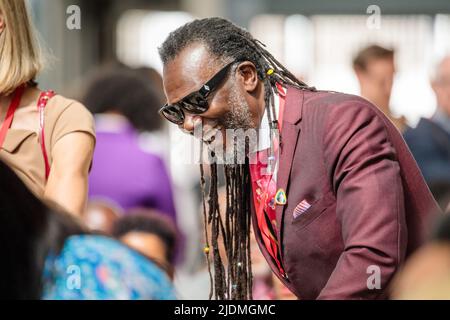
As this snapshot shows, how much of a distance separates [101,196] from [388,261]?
7.64ft

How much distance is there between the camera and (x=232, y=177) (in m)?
3.92

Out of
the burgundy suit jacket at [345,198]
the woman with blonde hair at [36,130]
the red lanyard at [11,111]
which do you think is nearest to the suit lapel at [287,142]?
the burgundy suit jacket at [345,198]

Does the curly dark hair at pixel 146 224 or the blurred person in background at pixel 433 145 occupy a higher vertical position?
the blurred person in background at pixel 433 145

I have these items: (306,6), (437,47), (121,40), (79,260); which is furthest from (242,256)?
(121,40)

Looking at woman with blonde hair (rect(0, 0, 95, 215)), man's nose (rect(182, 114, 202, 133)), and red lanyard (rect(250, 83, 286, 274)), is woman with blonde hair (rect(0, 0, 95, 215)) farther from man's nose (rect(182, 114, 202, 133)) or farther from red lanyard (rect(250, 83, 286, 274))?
red lanyard (rect(250, 83, 286, 274))

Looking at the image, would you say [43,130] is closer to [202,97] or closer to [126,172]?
[202,97]

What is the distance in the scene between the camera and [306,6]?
32.2 feet

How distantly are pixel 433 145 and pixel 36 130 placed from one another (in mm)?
2653

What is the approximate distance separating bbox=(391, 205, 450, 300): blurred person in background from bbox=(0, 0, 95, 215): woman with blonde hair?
160 centimetres

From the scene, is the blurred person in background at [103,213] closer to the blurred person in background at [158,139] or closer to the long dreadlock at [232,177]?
the blurred person in background at [158,139]

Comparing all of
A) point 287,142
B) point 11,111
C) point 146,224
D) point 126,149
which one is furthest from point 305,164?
point 146,224

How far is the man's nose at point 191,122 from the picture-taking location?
3750mm

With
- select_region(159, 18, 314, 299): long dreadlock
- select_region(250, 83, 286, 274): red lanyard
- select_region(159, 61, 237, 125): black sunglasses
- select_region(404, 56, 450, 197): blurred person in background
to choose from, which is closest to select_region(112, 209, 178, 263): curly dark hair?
select_region(404, 56, 450, 197): blurred person in background

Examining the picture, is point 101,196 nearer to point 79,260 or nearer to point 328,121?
A: point 328,121
